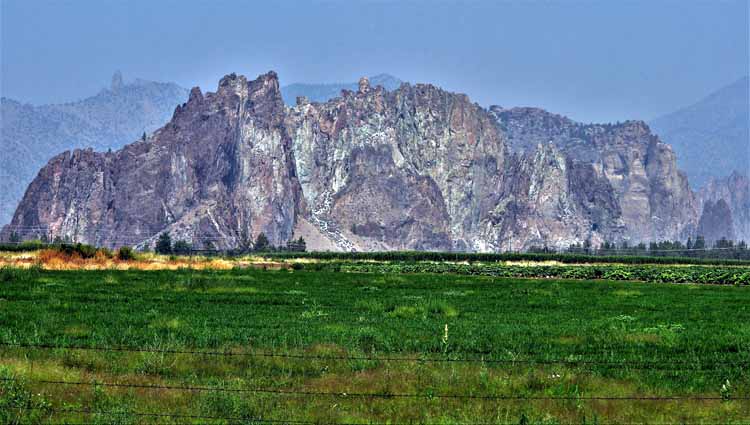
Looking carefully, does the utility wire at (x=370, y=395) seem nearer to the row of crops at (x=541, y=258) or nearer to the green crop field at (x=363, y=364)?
the green crop field at (x=363, y=364)

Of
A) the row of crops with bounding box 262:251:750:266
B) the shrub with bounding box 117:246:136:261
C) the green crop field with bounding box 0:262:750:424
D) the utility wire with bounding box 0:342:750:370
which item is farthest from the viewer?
the row of crops with bounding box 262:251:750:266

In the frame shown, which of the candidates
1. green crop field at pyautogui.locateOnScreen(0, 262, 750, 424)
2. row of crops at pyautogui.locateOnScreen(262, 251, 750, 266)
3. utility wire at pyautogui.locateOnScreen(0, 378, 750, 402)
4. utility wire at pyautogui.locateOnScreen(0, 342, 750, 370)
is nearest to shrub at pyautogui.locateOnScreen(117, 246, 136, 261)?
green crop field at pyautogui.locateOnScreen(0, 262, 750, 424)

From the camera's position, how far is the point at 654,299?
139 ft

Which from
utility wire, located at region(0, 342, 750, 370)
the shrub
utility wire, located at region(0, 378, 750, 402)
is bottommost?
utility wire, located at region(0, 378, 750, 402)

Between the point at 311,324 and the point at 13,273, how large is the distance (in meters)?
26.6

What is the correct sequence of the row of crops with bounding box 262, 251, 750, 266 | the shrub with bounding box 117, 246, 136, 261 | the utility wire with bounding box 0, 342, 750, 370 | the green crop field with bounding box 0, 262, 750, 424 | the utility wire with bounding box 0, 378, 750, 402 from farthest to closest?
1. the row of crops with bounding box 262, 251, 750, 266
2. the shrub with bounding box 117, 246, 136, 261
3. the utility wire with bounding box 0, 342, 750, 370
4. the utility wire with bounding box 0, 378, 750, 402
5. the green crop field with bounding box 0, 262, 750, 424

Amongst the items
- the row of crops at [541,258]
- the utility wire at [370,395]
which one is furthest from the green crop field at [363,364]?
the row of crops at [541,258]

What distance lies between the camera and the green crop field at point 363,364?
53.0ft

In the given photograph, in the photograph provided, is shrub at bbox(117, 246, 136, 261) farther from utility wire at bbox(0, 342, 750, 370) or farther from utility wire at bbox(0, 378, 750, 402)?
utility wire at bbox(0, 378, 750, 402)

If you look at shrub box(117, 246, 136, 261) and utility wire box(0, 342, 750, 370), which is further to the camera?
shrub box(117, 246, 136, 261)

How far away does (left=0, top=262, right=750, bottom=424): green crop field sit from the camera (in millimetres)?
16156

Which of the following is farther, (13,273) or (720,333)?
(13,273)

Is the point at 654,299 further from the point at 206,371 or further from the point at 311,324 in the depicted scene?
the point at 206,371

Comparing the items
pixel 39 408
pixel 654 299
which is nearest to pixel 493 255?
pixel 654 299
